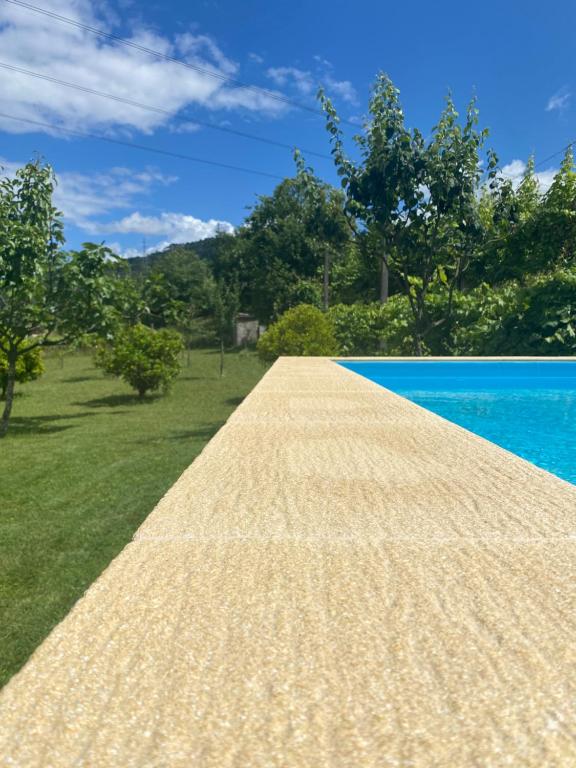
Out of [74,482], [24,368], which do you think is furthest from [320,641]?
[24,368]

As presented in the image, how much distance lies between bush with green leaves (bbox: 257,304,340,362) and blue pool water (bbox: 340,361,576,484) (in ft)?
5.60

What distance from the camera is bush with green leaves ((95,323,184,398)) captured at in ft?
52.2

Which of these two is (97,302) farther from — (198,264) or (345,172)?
(198,264)

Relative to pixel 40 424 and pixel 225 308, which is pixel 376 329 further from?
pixel 225 308

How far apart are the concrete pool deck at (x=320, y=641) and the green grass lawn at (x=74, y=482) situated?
87.4 inches

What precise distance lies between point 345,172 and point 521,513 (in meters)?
13.4

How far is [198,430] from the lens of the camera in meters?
11.3

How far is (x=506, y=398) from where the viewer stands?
10508mm

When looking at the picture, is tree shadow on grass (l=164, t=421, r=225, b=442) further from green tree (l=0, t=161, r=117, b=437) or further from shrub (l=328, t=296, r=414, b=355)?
shrub (l=328, t=296, r=414, b=355)

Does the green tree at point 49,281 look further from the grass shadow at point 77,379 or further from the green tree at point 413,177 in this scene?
the grass shadow at point 77,379

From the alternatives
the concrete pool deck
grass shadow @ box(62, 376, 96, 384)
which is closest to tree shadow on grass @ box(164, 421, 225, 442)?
the concrete pool deck

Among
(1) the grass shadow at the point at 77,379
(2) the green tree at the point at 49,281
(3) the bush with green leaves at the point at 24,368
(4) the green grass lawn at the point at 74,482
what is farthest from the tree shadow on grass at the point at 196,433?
(1) the grass shadow at the point at 77,379

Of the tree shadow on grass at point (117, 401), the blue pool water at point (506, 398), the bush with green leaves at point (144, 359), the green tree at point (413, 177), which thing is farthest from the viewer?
the bush with green leaves at point (144, 359)

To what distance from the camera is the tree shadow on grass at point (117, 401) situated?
613 inches
